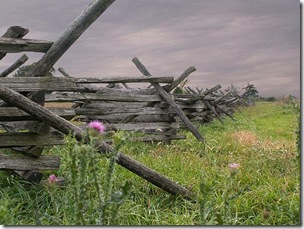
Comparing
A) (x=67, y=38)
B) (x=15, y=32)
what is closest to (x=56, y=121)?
(x=67, y=38)

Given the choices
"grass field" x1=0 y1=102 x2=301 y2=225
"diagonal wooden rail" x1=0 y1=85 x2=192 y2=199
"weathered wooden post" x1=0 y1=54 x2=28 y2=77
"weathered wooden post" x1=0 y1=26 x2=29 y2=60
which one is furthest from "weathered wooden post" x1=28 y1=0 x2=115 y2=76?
"weathered wooden post" x1=0 y1=54 x2=28 y2=77

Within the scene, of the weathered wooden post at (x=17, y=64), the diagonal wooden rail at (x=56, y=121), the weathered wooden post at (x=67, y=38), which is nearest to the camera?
the diagonal wooden rail at (x=56, y=121)

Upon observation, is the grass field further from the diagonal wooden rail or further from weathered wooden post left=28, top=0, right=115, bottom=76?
weathered wooden post left=28, top=0, right=115, bottom=76

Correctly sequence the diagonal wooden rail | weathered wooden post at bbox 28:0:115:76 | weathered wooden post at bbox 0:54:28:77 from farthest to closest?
1. weathered wooden post at bbox 0:54:28:77
2. weathered wooden post at bbox 28:0:115:76
3. the diagonal wooden rail

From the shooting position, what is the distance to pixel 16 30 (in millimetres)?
4207

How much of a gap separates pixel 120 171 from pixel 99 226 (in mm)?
2079

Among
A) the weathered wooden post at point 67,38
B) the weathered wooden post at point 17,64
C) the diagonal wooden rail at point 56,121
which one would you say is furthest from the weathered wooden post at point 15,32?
the weathered wooden post at point 17,64

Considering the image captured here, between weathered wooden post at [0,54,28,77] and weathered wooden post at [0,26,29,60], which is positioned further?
weathered wooden post at [0,54,28,77]

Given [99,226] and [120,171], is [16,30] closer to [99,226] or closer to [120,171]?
[120,171]

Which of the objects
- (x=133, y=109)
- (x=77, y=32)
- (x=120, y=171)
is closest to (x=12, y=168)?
(x=120, y=171)

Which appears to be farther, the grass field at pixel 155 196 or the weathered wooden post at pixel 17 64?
the weathered wooden post at pixel 17 64

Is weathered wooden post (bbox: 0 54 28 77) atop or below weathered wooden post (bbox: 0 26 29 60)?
below

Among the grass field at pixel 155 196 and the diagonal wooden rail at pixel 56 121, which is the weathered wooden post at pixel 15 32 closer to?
the diagonal wooden rail at pixel 56 121

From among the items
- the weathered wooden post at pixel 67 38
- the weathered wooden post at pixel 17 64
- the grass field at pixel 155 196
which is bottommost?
the grass field at pixel 155 196
